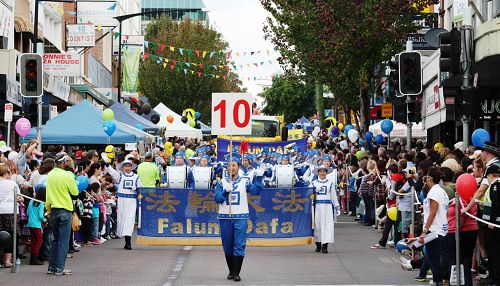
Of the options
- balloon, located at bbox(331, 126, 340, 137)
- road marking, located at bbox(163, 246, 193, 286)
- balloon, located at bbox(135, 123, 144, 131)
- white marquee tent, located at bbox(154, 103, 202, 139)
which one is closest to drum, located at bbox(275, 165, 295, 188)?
road marking, located at bbox(163, 246, 193, 286)

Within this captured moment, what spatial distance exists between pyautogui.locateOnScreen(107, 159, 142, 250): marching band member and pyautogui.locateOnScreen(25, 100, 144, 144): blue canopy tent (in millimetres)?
9774

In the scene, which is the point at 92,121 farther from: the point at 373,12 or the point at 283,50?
the point at 283,50

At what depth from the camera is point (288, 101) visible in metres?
120

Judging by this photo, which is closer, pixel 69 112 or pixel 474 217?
pixel 474 217

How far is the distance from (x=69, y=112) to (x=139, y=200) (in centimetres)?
1229

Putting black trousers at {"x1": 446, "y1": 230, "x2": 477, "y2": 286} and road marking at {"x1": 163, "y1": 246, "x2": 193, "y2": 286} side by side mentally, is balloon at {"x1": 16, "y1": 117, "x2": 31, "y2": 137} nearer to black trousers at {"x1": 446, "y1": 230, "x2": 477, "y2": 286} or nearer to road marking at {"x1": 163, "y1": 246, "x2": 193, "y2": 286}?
road marking at {"x1": 163, "y1": 246, "x2": 193, "y2": 286}

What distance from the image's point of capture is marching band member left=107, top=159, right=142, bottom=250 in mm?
22188

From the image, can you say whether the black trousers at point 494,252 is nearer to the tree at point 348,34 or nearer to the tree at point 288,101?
the tree at point 348,34

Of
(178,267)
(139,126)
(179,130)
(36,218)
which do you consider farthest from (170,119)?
(178,267)

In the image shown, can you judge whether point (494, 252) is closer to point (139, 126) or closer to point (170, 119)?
point (139, 126)

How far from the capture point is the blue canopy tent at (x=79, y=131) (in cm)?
3231

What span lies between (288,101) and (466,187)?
105370 millimetres

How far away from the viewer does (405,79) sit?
2402cm

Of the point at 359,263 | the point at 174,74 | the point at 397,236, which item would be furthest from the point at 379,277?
the point at 174,74
